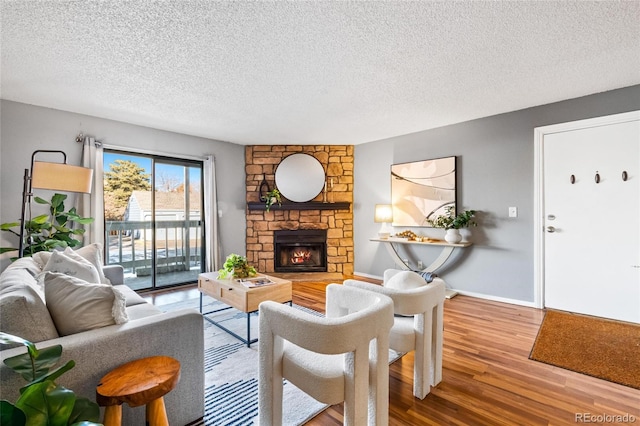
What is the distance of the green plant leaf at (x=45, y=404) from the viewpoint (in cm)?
73

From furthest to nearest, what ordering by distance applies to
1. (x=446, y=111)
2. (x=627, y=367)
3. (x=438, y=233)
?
(x=438, y=233), (x=446, y=111), (x=627, y=367)

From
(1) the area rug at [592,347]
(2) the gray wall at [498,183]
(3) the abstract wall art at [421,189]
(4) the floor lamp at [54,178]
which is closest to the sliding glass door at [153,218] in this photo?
(4) the floor lamp at [54,178]

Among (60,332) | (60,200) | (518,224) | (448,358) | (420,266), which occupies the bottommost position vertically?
(448,358)

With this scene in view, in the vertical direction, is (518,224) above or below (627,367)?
above

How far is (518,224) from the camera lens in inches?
131

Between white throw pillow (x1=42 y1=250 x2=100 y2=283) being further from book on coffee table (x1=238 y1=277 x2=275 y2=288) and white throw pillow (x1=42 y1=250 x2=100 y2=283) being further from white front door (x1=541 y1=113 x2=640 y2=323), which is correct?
white front door (x1=541 y1=113 x2=640 y2=323)

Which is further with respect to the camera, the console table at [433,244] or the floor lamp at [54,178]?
the console table at [433,244]

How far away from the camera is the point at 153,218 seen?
404 centimetres

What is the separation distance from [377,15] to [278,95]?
138 cm

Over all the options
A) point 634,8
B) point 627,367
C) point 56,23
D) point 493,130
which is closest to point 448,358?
point 627,367

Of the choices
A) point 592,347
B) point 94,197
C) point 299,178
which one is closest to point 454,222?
point 592,347

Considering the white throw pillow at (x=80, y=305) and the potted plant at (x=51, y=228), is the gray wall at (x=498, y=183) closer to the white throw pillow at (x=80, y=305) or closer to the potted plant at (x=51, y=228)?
the white throw pillow at (x=80, y=305)

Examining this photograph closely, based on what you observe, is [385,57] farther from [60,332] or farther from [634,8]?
[60,332]

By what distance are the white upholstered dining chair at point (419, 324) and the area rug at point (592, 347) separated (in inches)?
39.3
